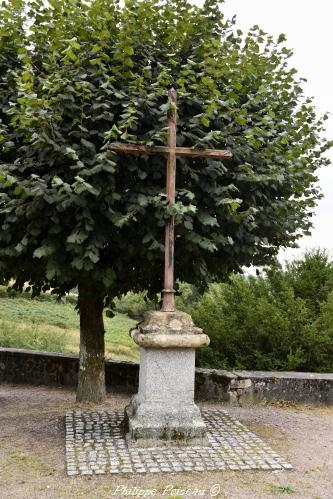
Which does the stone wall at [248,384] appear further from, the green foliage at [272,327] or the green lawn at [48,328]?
the green lawn at [48,328]

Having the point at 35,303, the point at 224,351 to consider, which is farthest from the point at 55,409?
the point at 35,303

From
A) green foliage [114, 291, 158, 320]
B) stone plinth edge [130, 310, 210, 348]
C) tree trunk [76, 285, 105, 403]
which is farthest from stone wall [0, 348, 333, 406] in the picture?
green foliage [114, 291, 158, 320]

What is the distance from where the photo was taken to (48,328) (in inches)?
664

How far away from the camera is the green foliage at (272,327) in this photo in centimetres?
926

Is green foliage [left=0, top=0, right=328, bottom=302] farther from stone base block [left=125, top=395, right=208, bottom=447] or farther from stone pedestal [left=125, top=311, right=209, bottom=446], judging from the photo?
stone base block [left=125, top=395, right=208, bottom=447]

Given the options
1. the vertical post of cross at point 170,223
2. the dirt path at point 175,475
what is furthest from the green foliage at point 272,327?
the vertical post of cross at point 170,223

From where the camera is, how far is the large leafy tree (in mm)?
5574

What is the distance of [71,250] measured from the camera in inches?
224

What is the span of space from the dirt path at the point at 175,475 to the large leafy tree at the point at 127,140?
1.90 m

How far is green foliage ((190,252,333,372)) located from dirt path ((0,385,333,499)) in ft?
5.48

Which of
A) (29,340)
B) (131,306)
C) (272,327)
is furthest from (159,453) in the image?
(131,306)

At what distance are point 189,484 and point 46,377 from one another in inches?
224

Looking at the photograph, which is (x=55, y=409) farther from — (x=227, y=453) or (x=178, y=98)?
(x=178, y=98)

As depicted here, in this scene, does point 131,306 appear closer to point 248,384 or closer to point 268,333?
point 268,333
